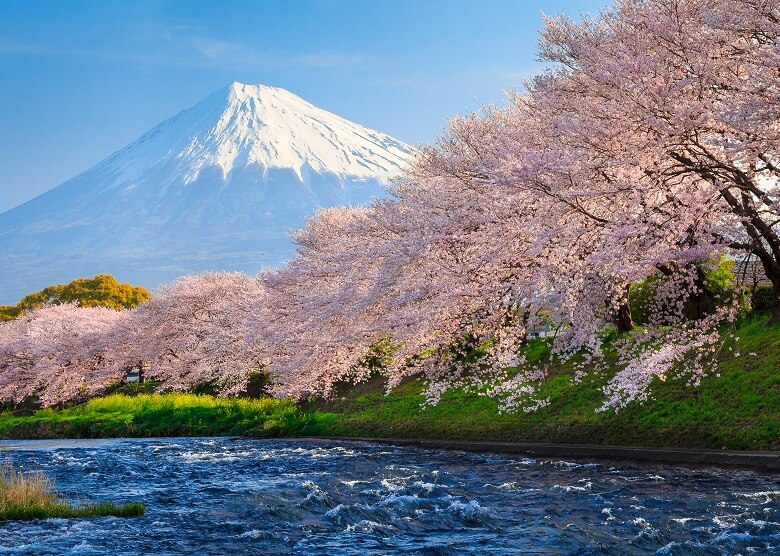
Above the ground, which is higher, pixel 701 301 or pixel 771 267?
pixel 771 267

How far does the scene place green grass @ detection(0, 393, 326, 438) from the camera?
31.9 metres

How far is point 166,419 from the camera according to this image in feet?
118

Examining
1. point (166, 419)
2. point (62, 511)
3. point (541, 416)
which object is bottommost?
point (62, 511)

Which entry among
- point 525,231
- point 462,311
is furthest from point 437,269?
point 525,231

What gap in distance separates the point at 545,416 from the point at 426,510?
30.3 ft

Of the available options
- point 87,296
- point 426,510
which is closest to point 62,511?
point 426,510

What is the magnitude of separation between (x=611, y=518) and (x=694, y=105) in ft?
22.2

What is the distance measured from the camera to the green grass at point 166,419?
3188 centimetres

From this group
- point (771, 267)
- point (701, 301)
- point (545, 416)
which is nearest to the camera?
point (771, 267)

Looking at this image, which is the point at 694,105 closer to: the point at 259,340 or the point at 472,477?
the point at 472,477

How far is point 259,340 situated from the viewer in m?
36.1

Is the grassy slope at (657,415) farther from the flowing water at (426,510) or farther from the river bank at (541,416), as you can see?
the flowing water at (426,510)

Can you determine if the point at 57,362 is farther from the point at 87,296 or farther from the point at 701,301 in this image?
the point at 701,301


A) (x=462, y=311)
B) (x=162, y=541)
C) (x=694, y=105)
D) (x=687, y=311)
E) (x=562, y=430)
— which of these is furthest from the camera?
(x=687, y=311)
